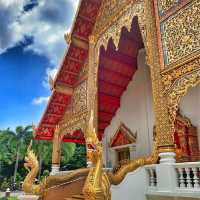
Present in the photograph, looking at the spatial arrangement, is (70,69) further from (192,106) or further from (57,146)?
(192,106)

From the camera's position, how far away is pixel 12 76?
39.3 m

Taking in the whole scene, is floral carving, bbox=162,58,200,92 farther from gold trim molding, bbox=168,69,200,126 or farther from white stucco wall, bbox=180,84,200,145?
white stucco wall, bbox=180,84,200,145

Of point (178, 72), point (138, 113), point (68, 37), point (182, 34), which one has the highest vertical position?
point (68, 37)

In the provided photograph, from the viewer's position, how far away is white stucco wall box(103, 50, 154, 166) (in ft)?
24.5

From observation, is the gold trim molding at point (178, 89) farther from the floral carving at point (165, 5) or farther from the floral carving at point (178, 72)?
the floral carving at point (165, 5)

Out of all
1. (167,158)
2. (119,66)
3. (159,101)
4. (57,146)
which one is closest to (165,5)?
(159,101)

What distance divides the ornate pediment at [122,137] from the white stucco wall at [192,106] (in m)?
1.99

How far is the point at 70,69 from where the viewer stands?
8438 millimetres

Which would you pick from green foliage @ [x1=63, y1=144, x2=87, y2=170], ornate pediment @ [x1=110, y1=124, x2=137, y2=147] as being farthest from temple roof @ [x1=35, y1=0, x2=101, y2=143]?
green foliage @ [x1=63, y1=144, x2=87, y2=170]

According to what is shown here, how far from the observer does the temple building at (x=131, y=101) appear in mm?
4051

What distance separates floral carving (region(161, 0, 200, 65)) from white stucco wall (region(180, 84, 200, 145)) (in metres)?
2.05

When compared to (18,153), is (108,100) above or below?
above

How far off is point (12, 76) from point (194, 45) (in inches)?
1520

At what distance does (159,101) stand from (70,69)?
463cm
